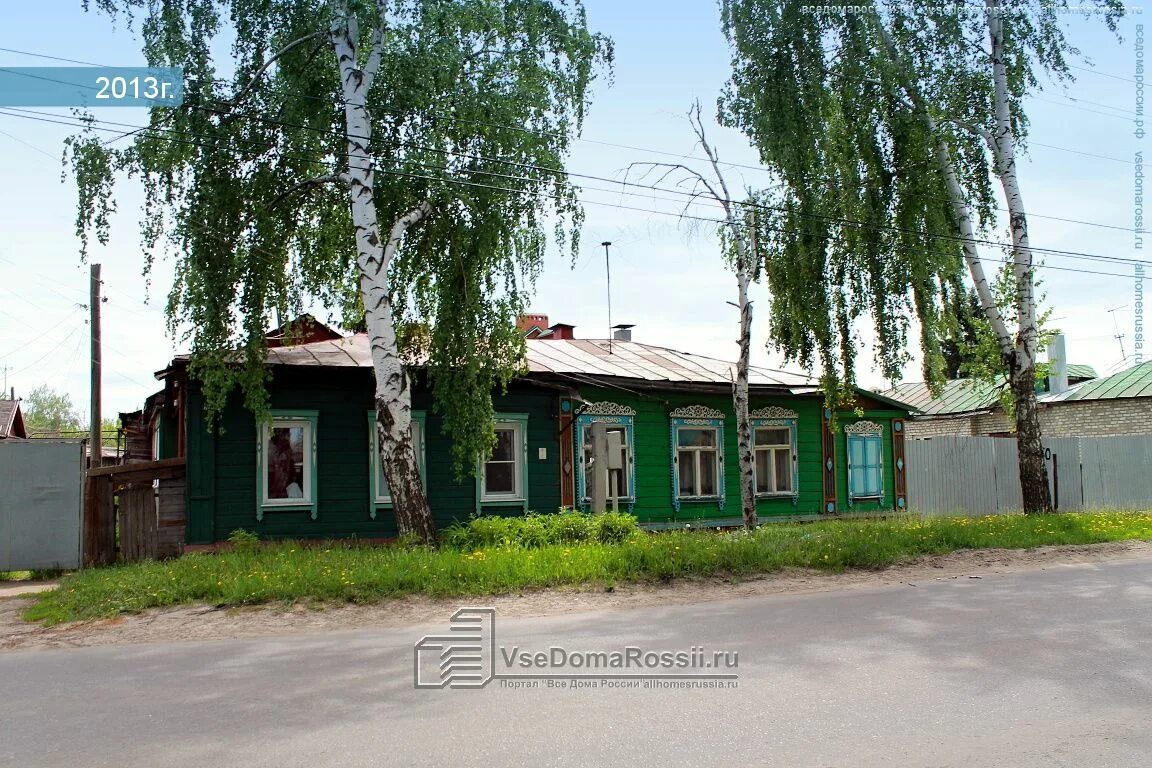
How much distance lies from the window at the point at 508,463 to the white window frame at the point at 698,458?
3.69 meters

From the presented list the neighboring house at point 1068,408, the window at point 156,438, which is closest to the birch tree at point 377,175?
the window at point 156,438

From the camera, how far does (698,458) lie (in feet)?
68.2

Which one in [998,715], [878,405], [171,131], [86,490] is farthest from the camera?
[878,405]

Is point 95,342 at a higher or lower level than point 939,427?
higher

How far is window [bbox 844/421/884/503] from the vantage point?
74.7ft

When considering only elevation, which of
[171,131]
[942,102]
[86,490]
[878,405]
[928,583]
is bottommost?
[928,583]

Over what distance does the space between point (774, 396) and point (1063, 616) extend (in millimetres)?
12626

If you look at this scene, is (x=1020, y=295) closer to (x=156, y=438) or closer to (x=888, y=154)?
(x=888, y=154)

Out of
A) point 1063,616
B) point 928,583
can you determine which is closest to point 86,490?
point 928,583

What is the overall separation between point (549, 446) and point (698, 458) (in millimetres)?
3739

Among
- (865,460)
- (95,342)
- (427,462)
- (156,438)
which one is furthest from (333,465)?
(865,460)

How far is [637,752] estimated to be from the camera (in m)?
5.11

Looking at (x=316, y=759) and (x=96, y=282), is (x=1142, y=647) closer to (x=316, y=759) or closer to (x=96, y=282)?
(x=316, y=759)

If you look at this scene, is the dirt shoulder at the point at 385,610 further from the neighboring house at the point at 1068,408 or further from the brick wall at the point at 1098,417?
the brick wall at the point at 1098,417
